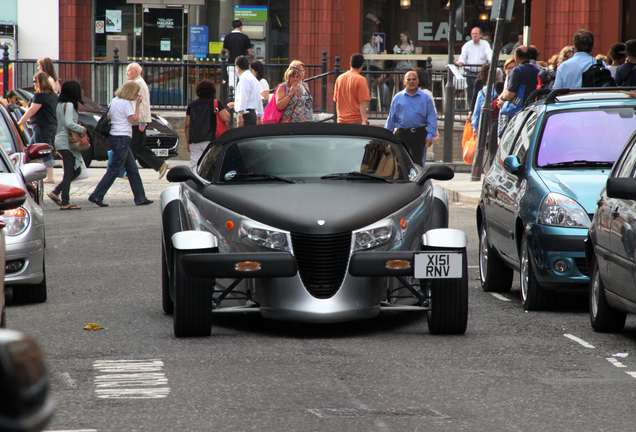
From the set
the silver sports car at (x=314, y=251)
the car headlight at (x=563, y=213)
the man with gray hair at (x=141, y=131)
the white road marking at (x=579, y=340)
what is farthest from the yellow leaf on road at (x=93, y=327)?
the man with gray hair at (x=141, y=131)

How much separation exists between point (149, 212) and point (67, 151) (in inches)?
68.2

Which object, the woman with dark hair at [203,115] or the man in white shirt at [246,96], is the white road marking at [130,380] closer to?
the woman with dark hair at [203,115]

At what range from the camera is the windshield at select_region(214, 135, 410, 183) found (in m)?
7.10

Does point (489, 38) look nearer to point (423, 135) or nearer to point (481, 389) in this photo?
point (423, 135)

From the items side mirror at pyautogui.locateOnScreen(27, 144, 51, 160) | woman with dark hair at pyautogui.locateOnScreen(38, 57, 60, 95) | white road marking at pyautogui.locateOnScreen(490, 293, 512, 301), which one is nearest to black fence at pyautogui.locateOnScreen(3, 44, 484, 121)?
woman with dark hair at pyautogui.locateOnScreen(38, 57, 60, 95)

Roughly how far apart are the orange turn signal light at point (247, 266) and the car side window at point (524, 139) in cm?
300

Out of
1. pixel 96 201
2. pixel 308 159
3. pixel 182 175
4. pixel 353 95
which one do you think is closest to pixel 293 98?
pixel 353 95

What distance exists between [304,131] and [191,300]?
174cm

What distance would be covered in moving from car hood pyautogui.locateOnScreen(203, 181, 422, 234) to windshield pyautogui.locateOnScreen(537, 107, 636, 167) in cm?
164

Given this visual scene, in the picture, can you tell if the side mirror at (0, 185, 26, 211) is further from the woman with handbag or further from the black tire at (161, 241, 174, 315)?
the woman with handbag

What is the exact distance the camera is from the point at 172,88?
24094 millimetres

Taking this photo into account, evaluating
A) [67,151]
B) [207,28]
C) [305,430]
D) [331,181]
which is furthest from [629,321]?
[207,28]

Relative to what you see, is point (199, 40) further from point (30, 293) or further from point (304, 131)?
point (304, 131)

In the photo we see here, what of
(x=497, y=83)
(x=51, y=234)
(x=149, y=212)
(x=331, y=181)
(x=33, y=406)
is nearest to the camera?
(x=33, y=406)
